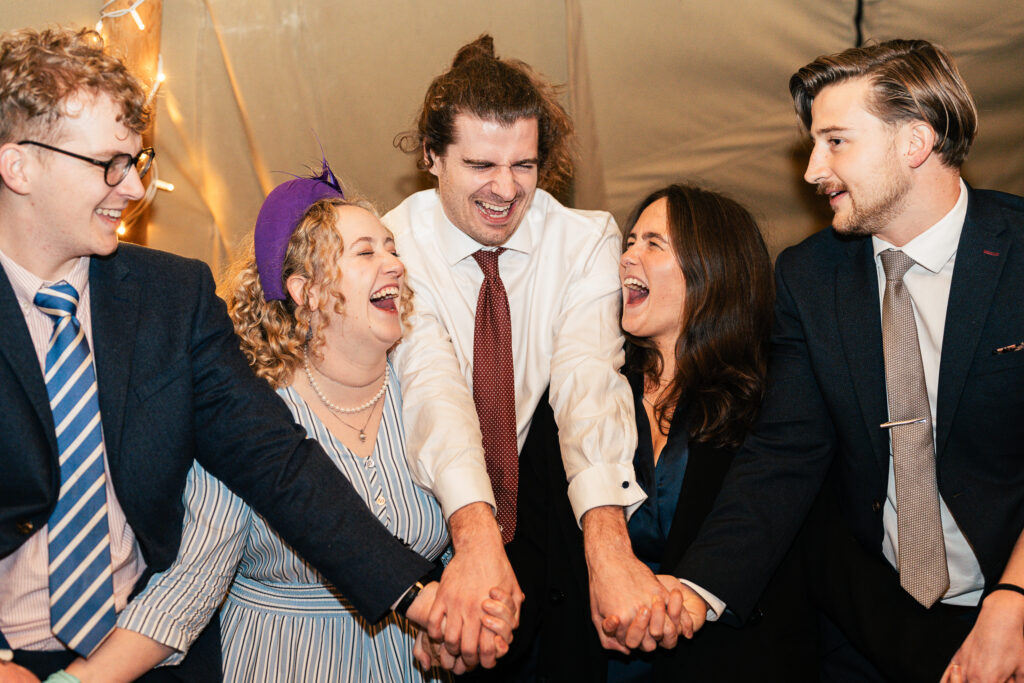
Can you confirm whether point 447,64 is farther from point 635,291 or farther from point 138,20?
point 635,291

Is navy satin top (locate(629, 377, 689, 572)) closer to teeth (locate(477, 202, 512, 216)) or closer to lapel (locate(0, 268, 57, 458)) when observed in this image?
teeth (locate(477, 202, 512, 216))

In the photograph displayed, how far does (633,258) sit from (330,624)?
4.49ft

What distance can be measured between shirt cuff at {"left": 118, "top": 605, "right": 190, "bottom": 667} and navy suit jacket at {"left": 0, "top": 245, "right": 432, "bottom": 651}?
0.10 meters

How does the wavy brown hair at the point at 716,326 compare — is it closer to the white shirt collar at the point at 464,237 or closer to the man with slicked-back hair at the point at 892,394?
the man with slicked-back hair at the point at 892,394

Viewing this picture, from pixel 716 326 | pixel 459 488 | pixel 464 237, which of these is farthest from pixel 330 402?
pixel 716 326

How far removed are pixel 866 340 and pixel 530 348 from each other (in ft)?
3.15

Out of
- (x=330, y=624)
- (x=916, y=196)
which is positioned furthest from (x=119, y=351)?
(x=916, y=196)

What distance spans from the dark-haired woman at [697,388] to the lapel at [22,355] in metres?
1.47

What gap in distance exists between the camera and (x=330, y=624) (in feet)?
6.95

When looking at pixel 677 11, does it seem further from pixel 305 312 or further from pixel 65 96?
pixel 65 96

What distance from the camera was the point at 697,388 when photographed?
7.91ft

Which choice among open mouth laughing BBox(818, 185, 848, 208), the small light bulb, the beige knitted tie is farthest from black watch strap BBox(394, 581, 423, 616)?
the small light bulb

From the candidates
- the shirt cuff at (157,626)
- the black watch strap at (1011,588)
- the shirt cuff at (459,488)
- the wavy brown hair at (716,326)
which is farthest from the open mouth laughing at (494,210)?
the black watch strap at (1011,588)

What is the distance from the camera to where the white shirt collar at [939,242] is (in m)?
2.13
